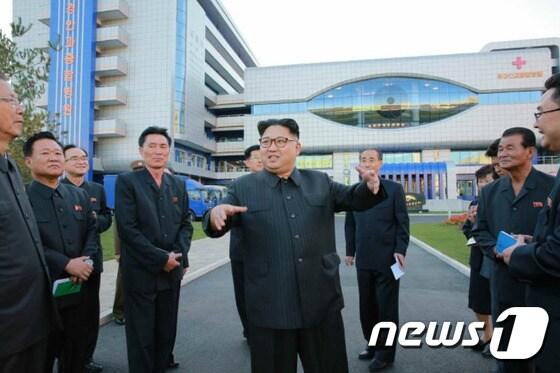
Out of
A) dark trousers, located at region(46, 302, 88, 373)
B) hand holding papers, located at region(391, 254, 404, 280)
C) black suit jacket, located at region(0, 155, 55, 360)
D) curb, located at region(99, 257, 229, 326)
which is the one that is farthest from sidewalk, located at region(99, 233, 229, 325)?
hand holding papers, located at region(391, 254, 404, 280)

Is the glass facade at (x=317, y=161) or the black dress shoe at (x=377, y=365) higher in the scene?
the glass facade at (x=317, y=161)

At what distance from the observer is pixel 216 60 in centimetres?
4419

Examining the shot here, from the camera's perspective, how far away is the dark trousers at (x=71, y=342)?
2834 millimetres

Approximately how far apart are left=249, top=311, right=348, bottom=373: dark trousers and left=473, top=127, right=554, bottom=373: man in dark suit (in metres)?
1.42

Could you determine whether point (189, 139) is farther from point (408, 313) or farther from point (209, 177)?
point (408, 313)

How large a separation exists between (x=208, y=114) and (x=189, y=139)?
7.46 m

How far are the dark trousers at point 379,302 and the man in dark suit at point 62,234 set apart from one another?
264 centimetres

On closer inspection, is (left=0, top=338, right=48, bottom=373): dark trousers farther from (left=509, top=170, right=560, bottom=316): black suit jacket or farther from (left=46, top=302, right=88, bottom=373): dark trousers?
(left=509, top=170, right=560, bottom=316): black suit jacket

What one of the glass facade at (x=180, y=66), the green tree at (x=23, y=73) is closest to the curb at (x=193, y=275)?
the green tree at (x=23, y=73)

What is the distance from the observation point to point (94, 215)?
3258 mm

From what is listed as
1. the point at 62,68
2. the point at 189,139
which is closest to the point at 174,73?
the point at 189,139

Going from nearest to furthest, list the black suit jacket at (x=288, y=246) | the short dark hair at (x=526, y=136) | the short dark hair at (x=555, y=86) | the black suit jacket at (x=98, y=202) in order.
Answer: the short dark hair at (x=555, y=86), the black suit jacket at (x=288, y=246), the short dark hair at (x=526, y=136), the black suit jacket at (x=98, y=202)

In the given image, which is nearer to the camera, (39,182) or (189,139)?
(39,182)

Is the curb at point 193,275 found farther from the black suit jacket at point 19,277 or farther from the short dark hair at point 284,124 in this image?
the short dark hair at point 284,124
